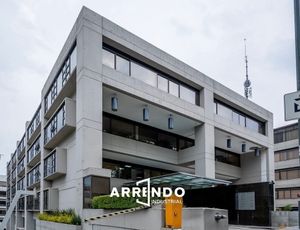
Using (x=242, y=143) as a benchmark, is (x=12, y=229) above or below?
below

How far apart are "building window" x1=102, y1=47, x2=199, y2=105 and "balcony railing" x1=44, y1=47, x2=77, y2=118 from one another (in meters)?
1.92

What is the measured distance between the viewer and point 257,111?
3366cm

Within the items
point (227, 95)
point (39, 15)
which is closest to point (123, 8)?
point (39, 15)

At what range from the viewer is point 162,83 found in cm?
2483

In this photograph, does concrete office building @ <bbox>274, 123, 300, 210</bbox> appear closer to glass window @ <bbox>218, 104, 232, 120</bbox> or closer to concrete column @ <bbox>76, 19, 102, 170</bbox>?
glass window @ <bbox>218, 104, 232, 120</bbox>

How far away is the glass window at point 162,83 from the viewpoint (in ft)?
80.7

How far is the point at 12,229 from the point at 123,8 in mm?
49361

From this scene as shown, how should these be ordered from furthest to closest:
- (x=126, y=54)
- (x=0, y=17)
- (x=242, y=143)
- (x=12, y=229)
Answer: (x=12, y=229) → (x=242, y=143) → (x=126, y=54) → (x=0, y=17)

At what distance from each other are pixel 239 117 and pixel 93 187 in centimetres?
1668

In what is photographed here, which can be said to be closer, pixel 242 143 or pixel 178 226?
pixel 178 226

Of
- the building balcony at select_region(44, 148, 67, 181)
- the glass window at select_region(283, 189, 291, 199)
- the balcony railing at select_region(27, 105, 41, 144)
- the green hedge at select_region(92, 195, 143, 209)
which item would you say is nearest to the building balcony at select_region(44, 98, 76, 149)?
the building balcony at select_region(44, 148, 67, 181)

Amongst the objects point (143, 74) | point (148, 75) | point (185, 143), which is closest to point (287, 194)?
point (185, 143)

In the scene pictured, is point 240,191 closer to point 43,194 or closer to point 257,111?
point 257,111

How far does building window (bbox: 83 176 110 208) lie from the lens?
18.5 m
